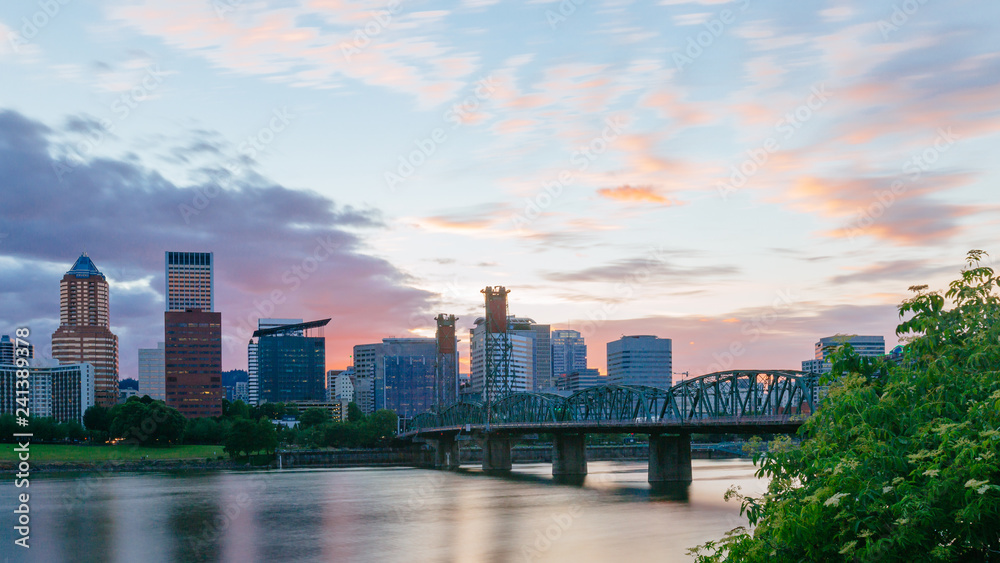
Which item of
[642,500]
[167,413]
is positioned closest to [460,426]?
[167,413]

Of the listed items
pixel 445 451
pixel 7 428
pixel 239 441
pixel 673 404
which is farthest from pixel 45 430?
pixel 673 404

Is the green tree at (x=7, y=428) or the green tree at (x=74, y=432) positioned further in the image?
the green tree at (x=74, y=432)

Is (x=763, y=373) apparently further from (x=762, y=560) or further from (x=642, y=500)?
(x=762, y=560)

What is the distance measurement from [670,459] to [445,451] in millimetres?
88096

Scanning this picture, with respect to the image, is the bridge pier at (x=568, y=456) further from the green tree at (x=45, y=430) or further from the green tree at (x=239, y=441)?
the green tree at (x=45, y=430)

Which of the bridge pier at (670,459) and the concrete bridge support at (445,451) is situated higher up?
the bridge pier at (670,459)

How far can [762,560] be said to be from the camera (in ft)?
66.2

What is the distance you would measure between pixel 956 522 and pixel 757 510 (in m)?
4.89

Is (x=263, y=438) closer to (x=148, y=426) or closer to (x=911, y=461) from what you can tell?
(x=148, y=426)

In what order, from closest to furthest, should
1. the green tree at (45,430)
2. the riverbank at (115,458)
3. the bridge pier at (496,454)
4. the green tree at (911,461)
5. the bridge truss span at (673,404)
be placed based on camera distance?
the green tree at (911,461), the bridge truss span at (673,404), the riverbank at (115,458), the bridge pier at (496,454), the green tree at (45,430)

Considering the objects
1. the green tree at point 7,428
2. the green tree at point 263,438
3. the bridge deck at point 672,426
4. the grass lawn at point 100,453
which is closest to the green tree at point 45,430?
the grass lawn at point 100,453

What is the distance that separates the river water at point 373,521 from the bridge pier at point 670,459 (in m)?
2.82

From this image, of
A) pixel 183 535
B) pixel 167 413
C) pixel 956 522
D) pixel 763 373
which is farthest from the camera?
pixel 167 413

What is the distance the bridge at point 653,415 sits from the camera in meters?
85.8
